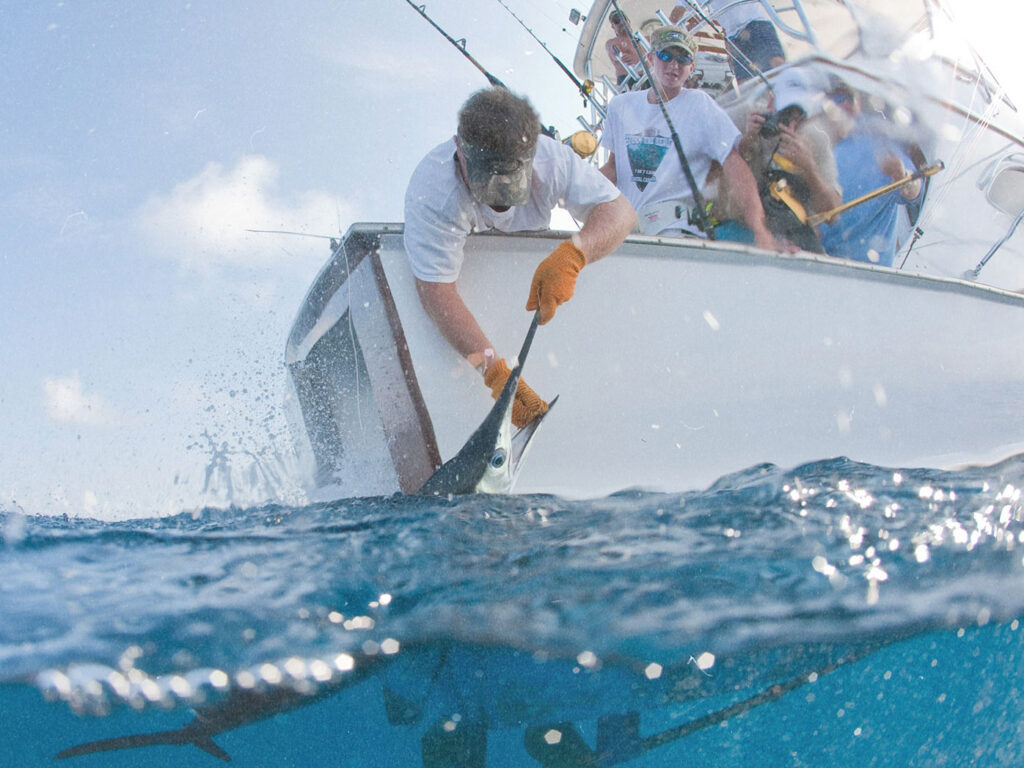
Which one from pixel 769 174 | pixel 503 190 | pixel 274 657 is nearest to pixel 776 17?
pixel 769 174

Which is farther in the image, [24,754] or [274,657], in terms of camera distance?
[24,754]

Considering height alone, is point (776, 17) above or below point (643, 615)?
above

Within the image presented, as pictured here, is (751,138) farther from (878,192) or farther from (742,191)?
(878,192)

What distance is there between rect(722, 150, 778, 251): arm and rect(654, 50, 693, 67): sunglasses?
61cm

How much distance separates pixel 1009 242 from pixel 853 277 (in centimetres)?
212

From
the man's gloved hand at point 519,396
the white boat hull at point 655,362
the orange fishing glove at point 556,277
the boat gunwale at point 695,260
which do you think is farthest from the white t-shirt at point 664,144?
the man's gloved hand at point 519,396

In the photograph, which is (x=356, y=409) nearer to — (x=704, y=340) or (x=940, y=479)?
(x=704, y=340)

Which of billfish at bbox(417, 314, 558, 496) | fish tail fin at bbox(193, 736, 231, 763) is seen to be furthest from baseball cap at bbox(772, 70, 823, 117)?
fish tail fin at bbox(193, 736, 231, 763)

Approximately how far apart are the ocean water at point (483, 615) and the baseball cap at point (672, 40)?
7.47ft

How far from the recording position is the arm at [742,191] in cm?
340

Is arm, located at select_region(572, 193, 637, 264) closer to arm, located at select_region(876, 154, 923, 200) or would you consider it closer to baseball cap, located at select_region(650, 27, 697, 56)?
baseball cap, located at select_region(650, 27, 697, 56)

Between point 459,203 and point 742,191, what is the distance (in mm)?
1637

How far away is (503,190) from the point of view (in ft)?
8.05

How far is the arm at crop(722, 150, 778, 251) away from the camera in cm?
340
